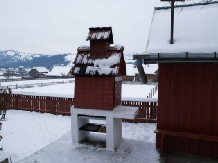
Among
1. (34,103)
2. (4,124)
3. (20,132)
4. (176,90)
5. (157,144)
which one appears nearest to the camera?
(176,90)

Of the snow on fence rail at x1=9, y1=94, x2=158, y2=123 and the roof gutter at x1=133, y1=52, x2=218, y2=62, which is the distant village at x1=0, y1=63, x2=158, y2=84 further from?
the roof gutter at x1=133, y1=52, x2=218, y2=62

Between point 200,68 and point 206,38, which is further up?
point 206,38

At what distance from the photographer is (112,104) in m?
6.17

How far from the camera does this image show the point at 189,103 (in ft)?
19.2

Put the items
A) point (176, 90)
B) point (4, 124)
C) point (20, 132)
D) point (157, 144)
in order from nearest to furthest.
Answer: point (176, 90)
point (157, 144)
point (20, 132)
point (4, 124)

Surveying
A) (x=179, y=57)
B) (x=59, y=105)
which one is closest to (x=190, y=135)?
(x=179, y=57)

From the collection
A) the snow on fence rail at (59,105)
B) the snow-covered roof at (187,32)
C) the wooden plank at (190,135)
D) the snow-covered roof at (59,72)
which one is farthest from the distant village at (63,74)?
the wooden plank at (190,135)

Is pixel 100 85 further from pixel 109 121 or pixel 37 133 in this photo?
pixel 37 133

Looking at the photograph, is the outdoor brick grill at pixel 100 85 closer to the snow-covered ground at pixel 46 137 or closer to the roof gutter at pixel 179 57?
the snow-covered ground at pixel 46 137

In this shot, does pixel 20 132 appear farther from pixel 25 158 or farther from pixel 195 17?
pixel 195 17

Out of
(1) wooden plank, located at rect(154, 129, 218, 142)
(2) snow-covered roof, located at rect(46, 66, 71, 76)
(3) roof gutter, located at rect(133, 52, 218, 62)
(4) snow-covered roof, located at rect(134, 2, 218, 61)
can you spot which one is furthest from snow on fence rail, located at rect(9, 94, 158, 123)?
(2) snow-covered roof, located at rect(46, 66, 71, 76)

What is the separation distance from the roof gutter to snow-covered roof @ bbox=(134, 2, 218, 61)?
0.03 m

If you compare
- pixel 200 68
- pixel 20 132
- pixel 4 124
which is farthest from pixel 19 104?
pixel 200 68

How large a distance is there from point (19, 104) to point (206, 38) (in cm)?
1096
